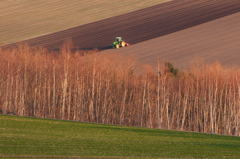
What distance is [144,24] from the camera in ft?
299

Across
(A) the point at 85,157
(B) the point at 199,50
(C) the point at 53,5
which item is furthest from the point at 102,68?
(C) the point at 53,5

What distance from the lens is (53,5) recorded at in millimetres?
114250

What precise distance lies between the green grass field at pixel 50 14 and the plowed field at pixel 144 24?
435cm

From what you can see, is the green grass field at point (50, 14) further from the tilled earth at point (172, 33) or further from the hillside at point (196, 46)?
the hillside at point (196, 46)

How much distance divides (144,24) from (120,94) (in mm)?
40016

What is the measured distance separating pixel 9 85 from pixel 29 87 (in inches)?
83.3

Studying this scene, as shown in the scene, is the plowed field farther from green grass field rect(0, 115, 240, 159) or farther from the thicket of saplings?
green grass field rect(0, 115, 240, 159)

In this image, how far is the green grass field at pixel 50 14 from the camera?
319 ft

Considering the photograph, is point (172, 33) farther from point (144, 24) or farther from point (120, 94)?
point (120, 94)

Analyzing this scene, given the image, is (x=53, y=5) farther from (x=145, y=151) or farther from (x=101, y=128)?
(x=145, y=151)

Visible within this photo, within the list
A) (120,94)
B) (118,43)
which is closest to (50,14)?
(118,43)

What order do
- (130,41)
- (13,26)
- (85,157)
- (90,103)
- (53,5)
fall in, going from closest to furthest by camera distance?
(85,157), (90,103), (130,41), (13,26), (53,5)

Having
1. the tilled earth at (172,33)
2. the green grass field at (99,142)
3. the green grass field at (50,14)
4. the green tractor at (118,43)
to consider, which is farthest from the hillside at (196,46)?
the green grass field at (99,142)

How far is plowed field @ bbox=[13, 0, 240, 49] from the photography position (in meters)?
84.6
